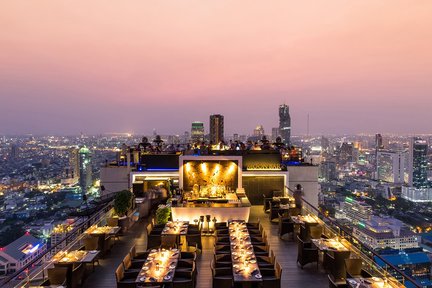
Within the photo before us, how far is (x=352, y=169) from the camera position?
207 ft

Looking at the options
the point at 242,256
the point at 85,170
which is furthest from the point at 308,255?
the point at 85,170

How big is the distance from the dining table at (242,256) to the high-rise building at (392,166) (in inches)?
2226

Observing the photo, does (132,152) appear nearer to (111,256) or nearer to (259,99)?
(111,256)

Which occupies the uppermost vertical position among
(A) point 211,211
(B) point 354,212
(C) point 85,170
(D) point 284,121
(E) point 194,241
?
(D) point 284,121

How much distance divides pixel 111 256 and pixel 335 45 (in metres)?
25.0

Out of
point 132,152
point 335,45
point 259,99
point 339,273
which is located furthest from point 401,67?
point 259,99

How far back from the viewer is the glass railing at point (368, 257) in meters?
5.43

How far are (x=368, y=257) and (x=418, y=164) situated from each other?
177ft

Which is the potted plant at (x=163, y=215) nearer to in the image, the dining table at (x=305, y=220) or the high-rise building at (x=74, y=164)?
the dining table at (x=305, y=220)

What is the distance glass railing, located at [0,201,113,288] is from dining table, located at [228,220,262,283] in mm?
3359

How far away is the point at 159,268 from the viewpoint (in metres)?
6.41

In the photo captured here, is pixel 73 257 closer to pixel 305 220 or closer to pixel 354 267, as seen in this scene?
pixel 354 267

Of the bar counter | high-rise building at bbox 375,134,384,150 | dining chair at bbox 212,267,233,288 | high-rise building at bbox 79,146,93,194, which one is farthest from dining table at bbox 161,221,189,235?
high-rise building at bbox 375,134,384,150

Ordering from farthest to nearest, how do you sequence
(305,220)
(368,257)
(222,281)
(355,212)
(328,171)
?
(328,171)
(355,212)
(305,220)
(368,257)
(222,281)
